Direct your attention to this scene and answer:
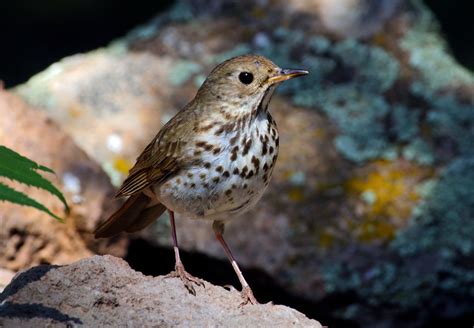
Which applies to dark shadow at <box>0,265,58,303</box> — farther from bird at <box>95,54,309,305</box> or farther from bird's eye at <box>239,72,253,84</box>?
bird's eye at <box>239,72,253,84</box>

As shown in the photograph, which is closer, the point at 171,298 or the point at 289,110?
the point at 171,298

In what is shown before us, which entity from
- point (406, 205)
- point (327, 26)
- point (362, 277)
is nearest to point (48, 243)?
point (362, 277)

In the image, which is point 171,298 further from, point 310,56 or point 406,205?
point 310,56

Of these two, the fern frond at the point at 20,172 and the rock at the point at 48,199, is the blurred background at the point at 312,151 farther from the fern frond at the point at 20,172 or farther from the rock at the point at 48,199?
the fern frond at the point at 20,172

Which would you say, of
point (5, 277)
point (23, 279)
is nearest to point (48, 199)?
point (5, 277)

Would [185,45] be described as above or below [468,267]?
above

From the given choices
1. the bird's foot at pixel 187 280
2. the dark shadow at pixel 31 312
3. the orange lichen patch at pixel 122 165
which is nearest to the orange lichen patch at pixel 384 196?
the orange lichen patch at pixel 122 165

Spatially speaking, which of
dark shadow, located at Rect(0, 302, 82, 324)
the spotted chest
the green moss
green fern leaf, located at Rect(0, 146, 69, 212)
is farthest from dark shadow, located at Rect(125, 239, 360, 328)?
green fern leaf, located at Rect(0, 146, 69, 212)
